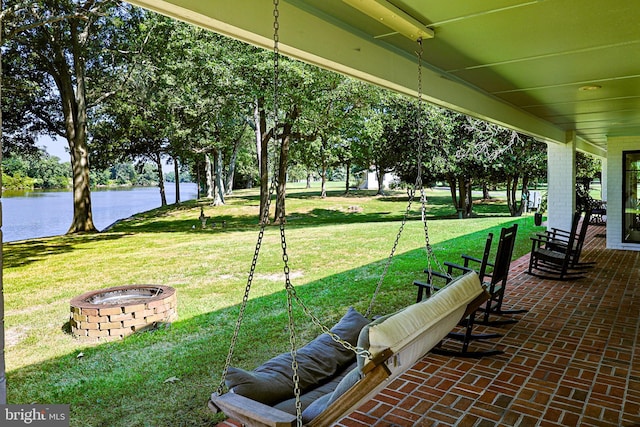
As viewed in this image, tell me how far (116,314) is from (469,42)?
4206 millimetres

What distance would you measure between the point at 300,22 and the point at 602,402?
9.92 feet

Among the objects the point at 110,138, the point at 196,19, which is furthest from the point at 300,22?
the point at 110,138

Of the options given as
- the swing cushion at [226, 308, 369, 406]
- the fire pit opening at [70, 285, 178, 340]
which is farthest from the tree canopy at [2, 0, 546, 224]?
the swing cushion at [226, 308, 369, 406]

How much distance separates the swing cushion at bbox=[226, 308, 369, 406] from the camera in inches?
87.4

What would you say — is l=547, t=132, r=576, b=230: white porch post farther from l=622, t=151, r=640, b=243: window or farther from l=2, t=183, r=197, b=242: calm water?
l=2, t=183, r=197, b=242: calm water

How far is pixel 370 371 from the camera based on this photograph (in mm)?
1805

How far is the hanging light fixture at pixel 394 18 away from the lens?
8.55ft

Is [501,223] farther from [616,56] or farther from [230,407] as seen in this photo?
[230,407]

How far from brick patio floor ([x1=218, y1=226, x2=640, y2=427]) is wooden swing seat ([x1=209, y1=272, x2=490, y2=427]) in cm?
85

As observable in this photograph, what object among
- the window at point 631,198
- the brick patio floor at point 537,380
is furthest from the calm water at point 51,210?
the window at point 631,198

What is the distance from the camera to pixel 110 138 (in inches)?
770

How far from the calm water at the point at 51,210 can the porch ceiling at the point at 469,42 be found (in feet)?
44.9

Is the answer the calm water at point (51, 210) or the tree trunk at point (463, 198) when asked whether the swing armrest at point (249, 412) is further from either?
the tree trunk at point (463, 198)

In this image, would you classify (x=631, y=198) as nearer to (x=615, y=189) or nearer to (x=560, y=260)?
(x=615, y=189)
